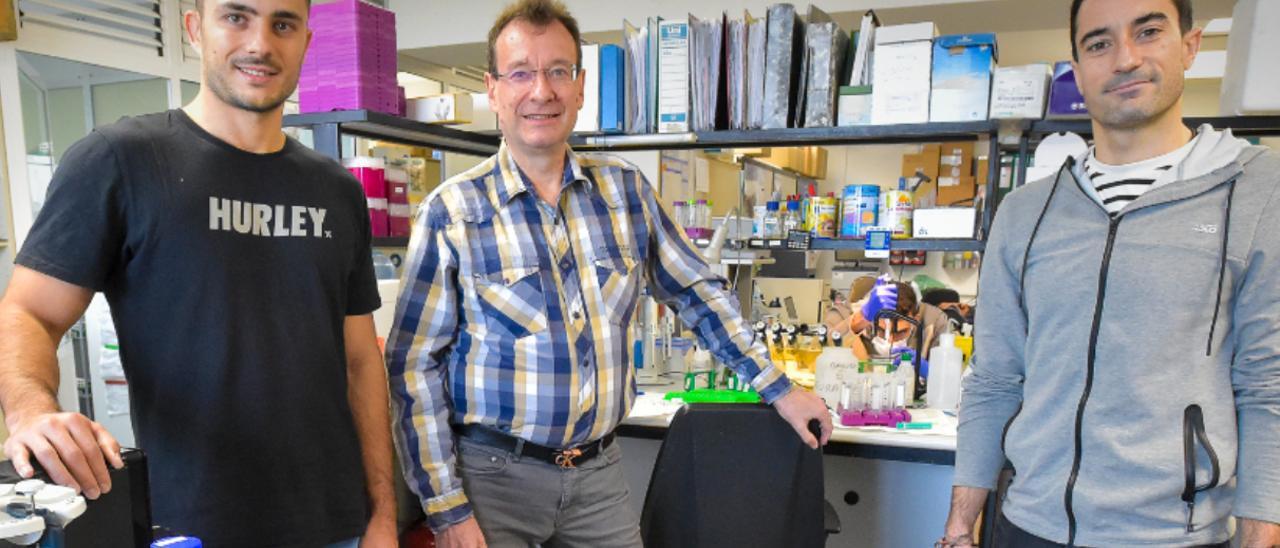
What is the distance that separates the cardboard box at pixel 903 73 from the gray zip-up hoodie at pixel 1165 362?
35.4 inches

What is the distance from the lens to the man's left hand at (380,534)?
4.25ft

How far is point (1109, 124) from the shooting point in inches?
49.2

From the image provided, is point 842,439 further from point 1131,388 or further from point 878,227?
point 1131,388

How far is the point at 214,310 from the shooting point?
109 centimetres

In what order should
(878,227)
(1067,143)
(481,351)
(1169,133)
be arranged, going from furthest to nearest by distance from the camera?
1. (878,227)
2. (1067,143)
3. (481,351)
4. (1169,133)

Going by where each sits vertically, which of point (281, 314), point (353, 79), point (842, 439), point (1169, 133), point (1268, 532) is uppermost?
point (353, 79)

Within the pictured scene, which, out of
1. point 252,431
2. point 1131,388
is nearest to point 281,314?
point 252,431

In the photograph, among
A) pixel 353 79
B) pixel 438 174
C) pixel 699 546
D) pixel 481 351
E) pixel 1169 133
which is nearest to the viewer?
pixel 1169 133

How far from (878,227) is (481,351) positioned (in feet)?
4.48

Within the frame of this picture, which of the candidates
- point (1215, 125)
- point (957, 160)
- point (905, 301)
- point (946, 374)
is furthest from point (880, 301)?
point (957, 160)

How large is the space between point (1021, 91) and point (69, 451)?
85.9 inches

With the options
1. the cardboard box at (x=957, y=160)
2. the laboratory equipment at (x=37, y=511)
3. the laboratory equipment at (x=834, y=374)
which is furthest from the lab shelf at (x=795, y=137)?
the cardboard box at (x=957, y=160)

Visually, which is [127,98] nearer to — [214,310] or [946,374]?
[214,310]

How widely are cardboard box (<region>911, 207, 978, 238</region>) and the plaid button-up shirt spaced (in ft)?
3.57
